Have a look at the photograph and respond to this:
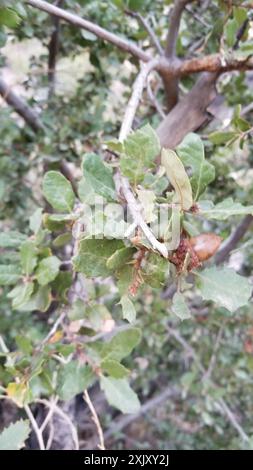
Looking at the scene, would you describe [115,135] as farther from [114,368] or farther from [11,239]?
[114,368]

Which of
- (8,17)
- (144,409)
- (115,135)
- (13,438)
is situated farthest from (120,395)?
(144,409)

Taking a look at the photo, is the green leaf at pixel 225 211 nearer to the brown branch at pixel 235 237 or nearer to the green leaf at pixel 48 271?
the green leaf at pixel 48 271

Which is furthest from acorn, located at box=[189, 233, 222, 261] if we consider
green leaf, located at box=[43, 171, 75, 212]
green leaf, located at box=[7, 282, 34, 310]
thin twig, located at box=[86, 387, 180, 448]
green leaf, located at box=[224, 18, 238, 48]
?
thin twig, located at box=[86, 387, 180, 448]

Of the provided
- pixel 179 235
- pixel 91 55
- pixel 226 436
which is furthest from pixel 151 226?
pixel 226 436

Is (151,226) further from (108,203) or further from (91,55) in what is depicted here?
(91,55)

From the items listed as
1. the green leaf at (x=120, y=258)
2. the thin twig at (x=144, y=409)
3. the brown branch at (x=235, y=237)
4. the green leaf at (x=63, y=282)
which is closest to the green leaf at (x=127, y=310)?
the green leaf at (x=120, y=258)
